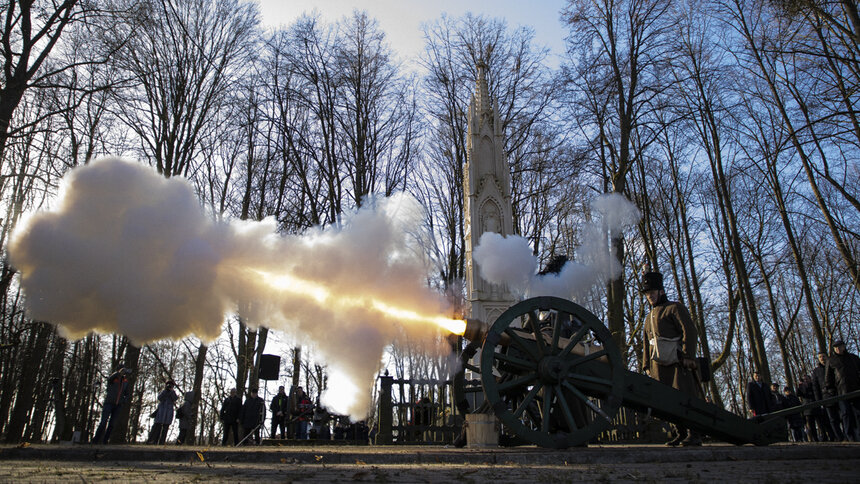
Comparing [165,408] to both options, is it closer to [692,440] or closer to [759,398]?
[692,440]

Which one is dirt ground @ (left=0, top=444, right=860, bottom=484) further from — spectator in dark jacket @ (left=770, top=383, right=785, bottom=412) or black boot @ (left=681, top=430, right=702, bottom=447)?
spectator in dark jacket @ (left=770, top=383, right=785, bottom=412)

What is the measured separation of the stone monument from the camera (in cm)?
1880

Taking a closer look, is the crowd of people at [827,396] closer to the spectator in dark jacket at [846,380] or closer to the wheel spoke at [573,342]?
the spectator in dark jacket at [846,380]

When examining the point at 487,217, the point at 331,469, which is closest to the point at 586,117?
the point at 487,217

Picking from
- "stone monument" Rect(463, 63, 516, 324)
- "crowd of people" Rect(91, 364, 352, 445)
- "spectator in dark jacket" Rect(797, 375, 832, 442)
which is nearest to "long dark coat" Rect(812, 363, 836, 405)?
"spectator in dark jacket" Rect(797, 375, 832, 442)

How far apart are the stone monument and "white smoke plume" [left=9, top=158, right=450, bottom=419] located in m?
7.85

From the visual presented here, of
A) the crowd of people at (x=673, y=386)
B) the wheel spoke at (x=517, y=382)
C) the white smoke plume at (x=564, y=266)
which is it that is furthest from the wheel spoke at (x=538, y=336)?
the white smoke plume at (x=564, y=266)

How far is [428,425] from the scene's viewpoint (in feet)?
42.3

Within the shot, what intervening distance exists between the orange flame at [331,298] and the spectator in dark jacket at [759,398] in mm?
9915

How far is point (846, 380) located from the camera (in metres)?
11.6

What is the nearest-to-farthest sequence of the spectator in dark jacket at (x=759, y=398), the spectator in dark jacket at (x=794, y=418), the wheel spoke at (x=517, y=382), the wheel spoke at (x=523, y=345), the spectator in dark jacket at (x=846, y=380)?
the wheel spoke at (x=517, y=382) < the wheel spoke at (x=523, y=345) < the spectator in dark jacket at (x=846, y=380) < the spectator in dark jacket at (x=759, y=398) < the spectator in dark jacket at (x=794, y=418)

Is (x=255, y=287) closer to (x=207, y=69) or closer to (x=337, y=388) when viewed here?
(x=337, y=388)

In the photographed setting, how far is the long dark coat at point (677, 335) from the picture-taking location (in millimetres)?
8297

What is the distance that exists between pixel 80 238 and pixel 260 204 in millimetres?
14613
